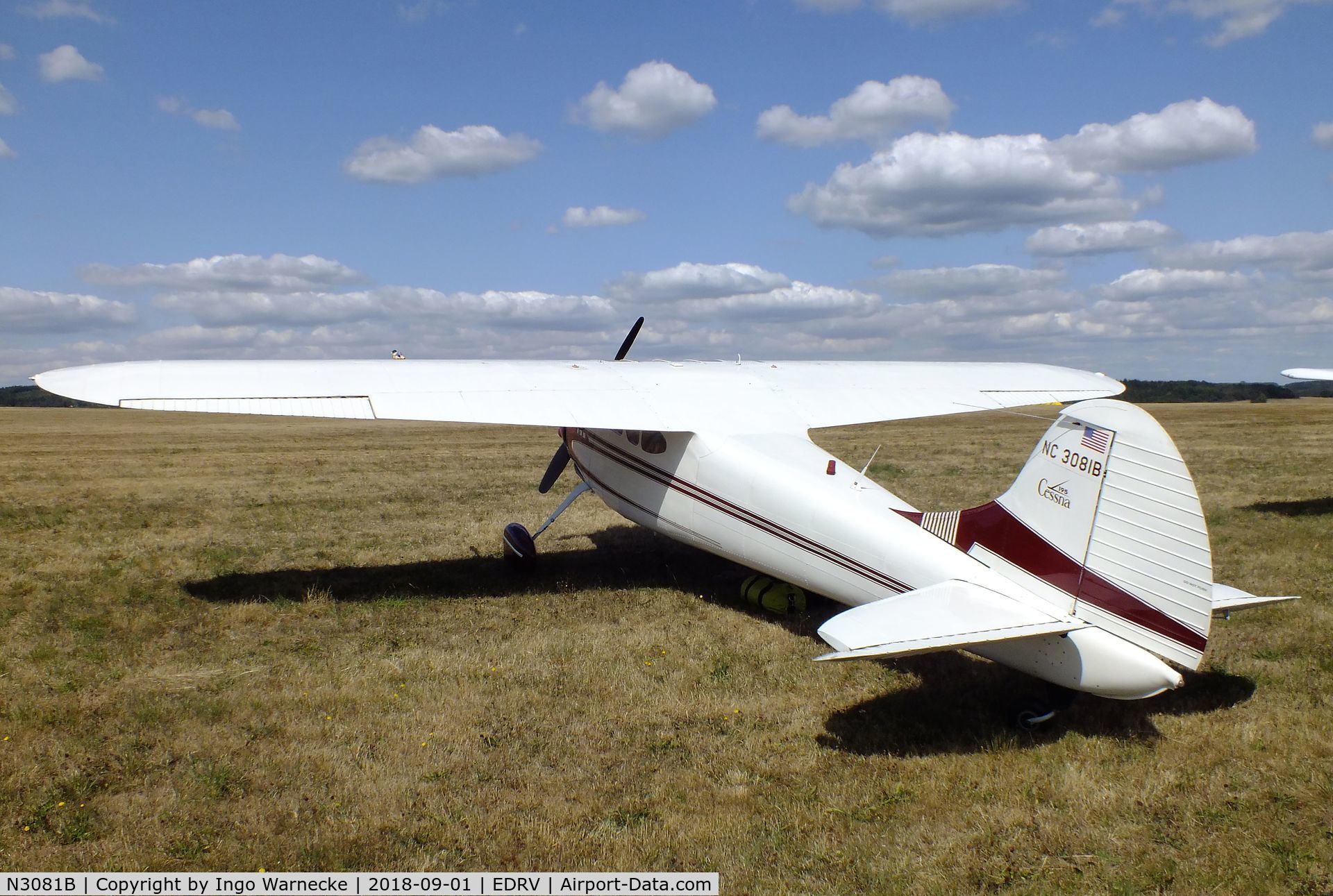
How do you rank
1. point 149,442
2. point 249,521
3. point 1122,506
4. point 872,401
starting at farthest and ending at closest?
point 149,442
point 249,521
point 872,401
point 1122,506

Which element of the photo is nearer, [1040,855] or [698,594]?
[1040,855]

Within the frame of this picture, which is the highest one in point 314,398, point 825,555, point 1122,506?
point 314,398

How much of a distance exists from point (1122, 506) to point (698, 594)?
4812 millimetres

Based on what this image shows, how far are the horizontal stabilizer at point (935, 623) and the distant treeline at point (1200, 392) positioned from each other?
6726cm

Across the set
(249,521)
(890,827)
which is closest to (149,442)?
(249,521)

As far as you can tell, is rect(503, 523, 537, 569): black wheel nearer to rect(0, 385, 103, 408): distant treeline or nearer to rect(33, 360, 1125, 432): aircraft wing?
rect(33, 360, 1125, 432): aircraft wing

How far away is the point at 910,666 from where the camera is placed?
21.6ft

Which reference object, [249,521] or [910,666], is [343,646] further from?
[249,521]

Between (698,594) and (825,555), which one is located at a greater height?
(825,555)

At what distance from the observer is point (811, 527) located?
22.7ft

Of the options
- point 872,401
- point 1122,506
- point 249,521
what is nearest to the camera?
point 1122,506

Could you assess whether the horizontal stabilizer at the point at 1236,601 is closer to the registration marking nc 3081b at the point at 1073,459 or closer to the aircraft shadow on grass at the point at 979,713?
the aircraft shadow on grass at the point at 979,713

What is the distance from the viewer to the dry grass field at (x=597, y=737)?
4098 mm

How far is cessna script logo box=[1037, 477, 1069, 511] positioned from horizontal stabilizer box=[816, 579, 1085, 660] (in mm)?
681
